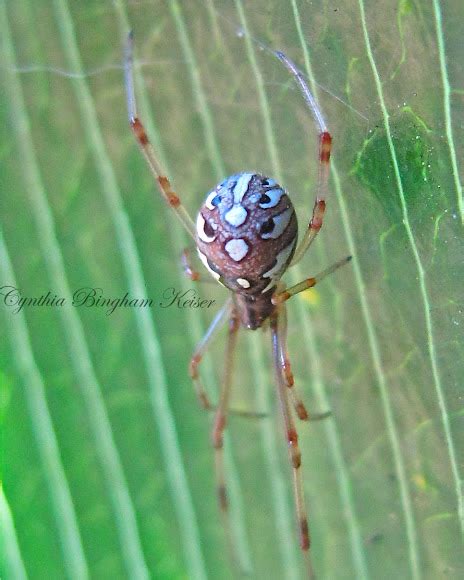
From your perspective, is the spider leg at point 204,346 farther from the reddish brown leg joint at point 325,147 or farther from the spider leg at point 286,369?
the reddish brown leg joint at point 325,147

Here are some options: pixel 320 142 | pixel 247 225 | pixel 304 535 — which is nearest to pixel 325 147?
pixel 320 142

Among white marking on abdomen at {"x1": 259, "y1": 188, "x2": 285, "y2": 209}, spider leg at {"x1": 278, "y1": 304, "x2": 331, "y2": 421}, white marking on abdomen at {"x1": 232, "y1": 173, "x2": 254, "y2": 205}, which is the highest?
white marking on abdomen at {"x1": 232, "y1": 173, "x2": 254, "y2": 205}

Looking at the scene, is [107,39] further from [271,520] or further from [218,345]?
[271,520]

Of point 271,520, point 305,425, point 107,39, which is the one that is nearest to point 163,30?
point 107,39

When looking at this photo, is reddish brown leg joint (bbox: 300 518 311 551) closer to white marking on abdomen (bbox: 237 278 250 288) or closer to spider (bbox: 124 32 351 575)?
spider (bbox: 124 32 351 575)

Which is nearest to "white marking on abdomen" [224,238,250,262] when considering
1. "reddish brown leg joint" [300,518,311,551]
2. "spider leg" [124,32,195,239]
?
"spider leg" [124,32,195,239]

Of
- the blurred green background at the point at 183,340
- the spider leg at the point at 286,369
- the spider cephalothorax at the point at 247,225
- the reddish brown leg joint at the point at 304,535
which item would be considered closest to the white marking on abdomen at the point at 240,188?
the spider cephalothorax at the point at 247,225

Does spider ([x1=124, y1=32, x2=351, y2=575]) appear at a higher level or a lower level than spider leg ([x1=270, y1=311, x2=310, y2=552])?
higher
